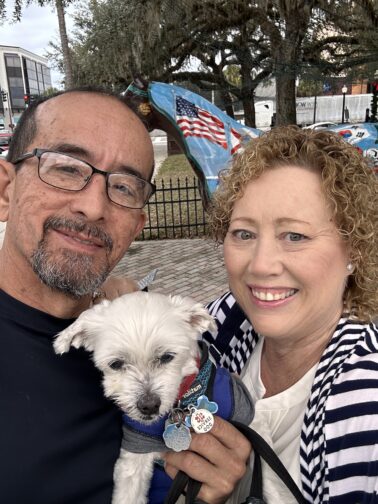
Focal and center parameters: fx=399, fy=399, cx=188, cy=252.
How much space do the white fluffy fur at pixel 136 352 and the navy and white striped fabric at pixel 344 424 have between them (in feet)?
2.30

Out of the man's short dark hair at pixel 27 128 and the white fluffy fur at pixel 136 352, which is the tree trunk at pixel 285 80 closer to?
the man's short dark hair at pixel 27 128

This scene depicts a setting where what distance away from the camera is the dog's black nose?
73.5 inches

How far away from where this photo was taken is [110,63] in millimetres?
14297

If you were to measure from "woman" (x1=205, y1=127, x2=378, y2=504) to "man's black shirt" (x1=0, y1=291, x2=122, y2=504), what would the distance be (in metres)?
0.70

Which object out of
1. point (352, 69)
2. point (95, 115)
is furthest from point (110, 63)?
point (95, 115)

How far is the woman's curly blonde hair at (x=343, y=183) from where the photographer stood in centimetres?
175

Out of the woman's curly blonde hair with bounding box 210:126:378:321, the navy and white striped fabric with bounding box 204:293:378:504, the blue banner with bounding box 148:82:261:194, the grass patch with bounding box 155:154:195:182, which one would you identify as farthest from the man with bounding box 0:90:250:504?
the grass patch with bounding box 155:154:195:182

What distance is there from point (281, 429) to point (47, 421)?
1.02 metres

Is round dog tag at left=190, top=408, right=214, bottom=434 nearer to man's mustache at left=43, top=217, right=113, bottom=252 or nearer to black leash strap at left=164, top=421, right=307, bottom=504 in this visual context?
black leash strap at left=164, top=421, right=307, bottom=504

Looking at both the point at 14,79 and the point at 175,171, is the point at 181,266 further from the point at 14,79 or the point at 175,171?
the point at 14,79

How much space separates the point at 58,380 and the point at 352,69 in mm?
11416

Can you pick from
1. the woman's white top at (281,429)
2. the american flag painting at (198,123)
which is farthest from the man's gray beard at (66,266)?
the american flag painting at (198,123)

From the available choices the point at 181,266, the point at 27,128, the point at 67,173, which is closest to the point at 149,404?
the point at 67,173

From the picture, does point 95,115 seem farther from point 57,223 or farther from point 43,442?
point 43,442
